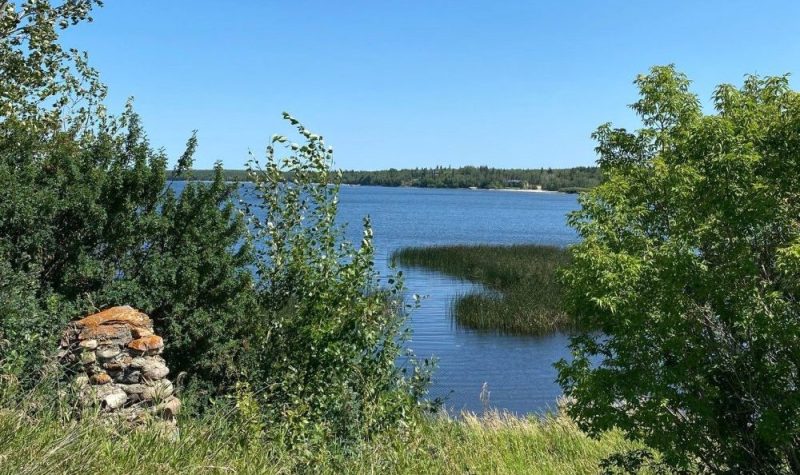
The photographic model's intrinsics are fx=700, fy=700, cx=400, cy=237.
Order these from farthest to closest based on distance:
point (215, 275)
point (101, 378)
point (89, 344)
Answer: point (215, 275), point (89, 344), point (101, 378)

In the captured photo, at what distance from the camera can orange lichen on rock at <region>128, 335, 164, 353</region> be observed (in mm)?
7508

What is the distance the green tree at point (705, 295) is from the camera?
7.02 metres

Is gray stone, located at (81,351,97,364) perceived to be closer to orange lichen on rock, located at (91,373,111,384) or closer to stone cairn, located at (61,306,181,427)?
stone cairn, located at (61,306,181,427)

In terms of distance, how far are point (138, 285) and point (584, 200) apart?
5.59 metres

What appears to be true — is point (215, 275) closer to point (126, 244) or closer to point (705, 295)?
point (126, 244)

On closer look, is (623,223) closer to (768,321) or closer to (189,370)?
(768,321)

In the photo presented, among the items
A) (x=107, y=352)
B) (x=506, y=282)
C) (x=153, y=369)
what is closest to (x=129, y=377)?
(x=153, y=369)

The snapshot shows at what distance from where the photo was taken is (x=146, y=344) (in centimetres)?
757

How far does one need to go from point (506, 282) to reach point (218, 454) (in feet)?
94.5

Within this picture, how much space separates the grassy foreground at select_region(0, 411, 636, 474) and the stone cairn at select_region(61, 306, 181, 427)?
67cm

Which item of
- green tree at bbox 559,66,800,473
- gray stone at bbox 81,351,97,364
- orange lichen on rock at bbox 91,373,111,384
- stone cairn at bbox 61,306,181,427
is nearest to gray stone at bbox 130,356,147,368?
stone cairn at bbox 61,306,181,427

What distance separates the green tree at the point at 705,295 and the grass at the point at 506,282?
35.7 feet

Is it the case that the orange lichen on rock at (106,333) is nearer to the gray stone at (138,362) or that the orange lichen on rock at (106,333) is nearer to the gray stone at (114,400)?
the gray stone at (138,362)

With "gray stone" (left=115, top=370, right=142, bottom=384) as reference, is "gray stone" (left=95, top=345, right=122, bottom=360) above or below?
above
